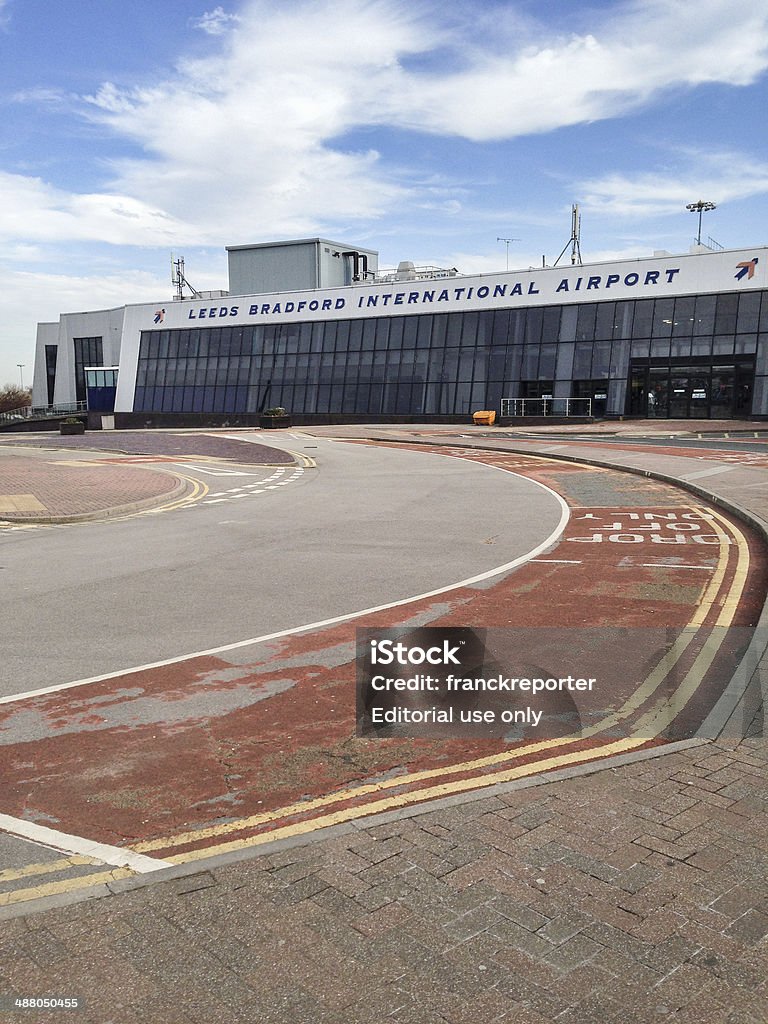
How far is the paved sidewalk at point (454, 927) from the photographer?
137 inches

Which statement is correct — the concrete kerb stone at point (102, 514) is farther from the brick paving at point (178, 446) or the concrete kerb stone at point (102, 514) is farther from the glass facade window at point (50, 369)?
the glass facade window at point (50, 369)

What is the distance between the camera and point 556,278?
57469 mm

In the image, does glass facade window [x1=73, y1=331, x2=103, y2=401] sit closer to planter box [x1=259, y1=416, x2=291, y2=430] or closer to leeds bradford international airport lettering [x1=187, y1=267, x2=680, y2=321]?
leeds bradford international airport lettering [x1=187, y1=267, x2=680, y2=321]

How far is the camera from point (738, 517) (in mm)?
17031

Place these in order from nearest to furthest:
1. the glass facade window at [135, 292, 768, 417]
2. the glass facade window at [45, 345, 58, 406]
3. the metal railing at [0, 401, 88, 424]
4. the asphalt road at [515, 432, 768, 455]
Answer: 1. the asphalt road at [515, 432, 768, 455]
2. the glass facade window at [135, 292, 768, 417]
3. the metal railing at [0, 401, 88, 424]
4. the glass facade window at [45, 345, 58, 406]

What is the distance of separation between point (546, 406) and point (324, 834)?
53.7 meters

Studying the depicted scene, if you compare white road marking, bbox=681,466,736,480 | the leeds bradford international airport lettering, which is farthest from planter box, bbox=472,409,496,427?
white road marking, bbox=681,466,736,480

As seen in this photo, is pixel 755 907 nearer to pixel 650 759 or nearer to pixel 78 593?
pixel 650 759

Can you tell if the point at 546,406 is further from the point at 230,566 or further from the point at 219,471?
the point at 230,566

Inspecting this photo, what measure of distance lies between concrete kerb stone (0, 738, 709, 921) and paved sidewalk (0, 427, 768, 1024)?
27 mm

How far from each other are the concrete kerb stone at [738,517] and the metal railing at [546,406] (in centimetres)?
1807

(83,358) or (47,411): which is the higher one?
(83,358)

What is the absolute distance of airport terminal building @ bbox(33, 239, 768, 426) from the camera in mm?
52031

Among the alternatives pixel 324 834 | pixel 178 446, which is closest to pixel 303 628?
pixel 324 834
